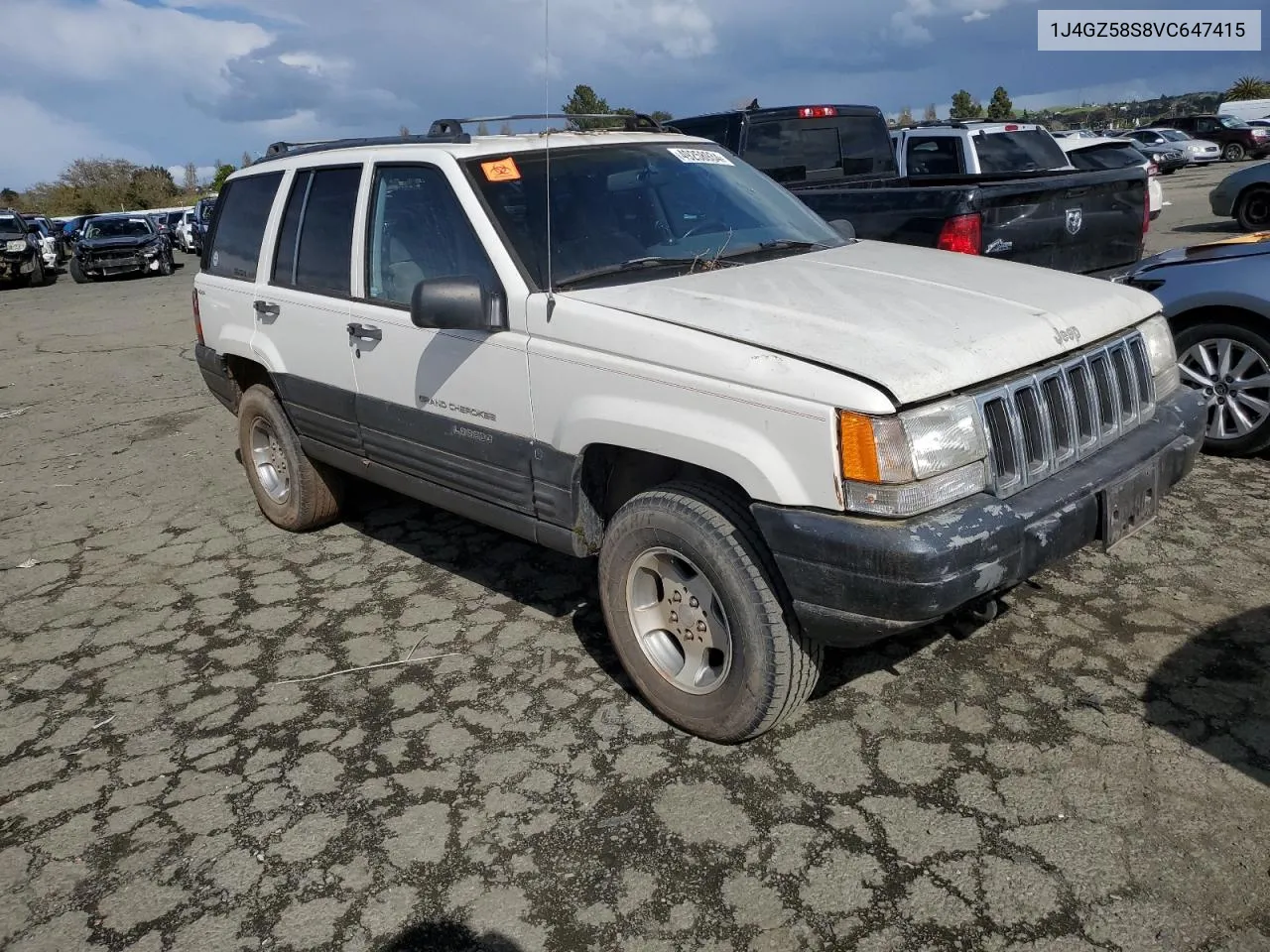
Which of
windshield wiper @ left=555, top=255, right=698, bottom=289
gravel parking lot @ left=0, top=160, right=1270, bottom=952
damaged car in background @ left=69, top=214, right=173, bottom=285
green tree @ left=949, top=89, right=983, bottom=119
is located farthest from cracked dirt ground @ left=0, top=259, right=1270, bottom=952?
green tree @ left=949, top=89, right=983, bottom=119

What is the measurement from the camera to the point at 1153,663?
11.6ft

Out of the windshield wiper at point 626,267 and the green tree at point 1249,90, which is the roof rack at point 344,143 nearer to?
the windshield wiper at point 626,267

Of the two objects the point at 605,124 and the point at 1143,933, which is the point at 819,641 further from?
the point at 605,124

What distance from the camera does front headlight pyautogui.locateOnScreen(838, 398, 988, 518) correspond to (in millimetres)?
2621

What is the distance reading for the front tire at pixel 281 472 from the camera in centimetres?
509

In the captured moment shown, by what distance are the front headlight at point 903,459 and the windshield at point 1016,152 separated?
26.8 ft

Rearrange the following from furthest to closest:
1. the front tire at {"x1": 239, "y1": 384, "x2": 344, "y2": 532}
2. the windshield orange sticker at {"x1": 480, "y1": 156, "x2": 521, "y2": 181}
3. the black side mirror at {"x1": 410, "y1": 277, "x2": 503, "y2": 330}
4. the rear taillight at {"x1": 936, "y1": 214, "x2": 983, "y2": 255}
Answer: the rear taillight at {"x1": 936, "y1": 214, "x2": 983, "y2": 255}, the front tire at {"x1": 239, "y1": 384, "x2": 344, "y2": 532}, the windshield orange sticker at {"x1": 480, "y1": 156, "x2": 521, "y2": 181}, the black side mirror at {"x1": 410, "y1": 277, "x2": 503, "y2": 330}

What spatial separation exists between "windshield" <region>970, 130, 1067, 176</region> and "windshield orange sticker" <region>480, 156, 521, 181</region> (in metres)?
7.51

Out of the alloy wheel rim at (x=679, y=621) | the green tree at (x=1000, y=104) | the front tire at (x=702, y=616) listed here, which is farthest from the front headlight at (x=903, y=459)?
the green tree at (x=1000, y=104)

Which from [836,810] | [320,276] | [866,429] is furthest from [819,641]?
[320,276]

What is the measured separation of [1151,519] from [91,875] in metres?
3.50

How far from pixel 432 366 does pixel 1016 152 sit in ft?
Answer: 27.3

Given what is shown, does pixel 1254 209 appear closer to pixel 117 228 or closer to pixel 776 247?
Result: pixel 776 247

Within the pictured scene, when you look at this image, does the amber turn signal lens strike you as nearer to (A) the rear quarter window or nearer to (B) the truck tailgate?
(A) the rear quarter window
